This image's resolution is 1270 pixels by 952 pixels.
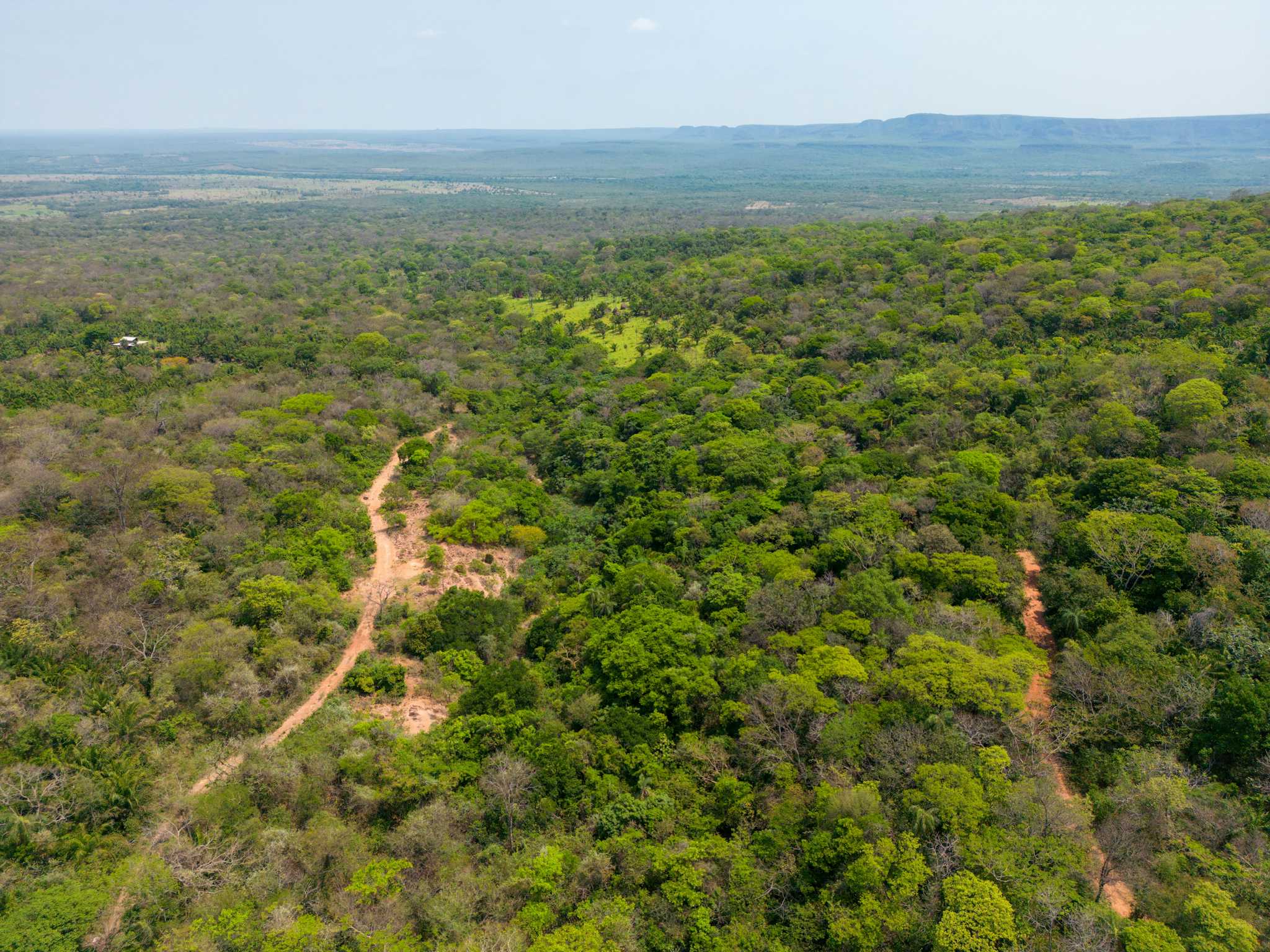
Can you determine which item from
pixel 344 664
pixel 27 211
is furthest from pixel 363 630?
pixel 27 211

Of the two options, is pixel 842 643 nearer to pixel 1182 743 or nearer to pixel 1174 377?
pixel 1182 743

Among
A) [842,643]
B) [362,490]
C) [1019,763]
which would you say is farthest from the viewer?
[362,490]

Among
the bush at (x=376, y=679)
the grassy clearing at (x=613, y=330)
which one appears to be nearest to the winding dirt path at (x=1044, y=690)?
the bush at (x=376, y=679)

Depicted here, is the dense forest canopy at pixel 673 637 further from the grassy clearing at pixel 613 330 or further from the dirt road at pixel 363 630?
the grassy clearing at pixel 613 330

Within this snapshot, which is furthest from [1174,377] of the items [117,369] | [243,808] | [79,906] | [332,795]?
[117,369]

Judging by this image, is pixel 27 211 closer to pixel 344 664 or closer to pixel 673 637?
pixel 344 664
